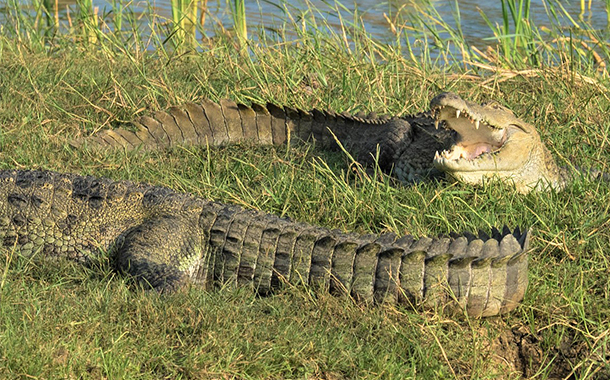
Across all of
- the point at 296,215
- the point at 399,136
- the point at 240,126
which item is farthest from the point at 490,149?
the point at 240,126

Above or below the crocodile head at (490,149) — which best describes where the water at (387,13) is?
below

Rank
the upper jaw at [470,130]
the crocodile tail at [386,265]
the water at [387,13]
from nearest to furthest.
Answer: the crocodile tail at [386,265], the upper jaw at [470,130], the water at [387,13]

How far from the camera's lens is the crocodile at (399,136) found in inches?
201

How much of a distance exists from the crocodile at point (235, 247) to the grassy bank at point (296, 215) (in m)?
0.10

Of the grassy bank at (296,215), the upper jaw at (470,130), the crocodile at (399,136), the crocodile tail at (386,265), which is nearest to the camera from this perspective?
the grassy bank at (296,215)

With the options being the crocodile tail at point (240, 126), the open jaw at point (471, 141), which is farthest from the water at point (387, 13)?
the open jaw at point (471, 141)

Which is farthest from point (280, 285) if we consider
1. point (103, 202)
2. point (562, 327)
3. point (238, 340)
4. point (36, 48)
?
point (36, 48)

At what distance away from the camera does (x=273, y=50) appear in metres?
6.95

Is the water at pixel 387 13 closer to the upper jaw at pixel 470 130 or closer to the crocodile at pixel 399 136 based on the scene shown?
the crocodile at pixel 399 136

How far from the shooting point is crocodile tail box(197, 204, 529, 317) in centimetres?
366

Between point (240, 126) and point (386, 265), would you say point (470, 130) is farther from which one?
point (386, 265)

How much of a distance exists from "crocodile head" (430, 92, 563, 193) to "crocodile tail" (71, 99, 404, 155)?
920mm

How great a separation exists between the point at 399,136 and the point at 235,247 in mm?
2238

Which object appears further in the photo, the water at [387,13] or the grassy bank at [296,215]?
the water at [387,13]
